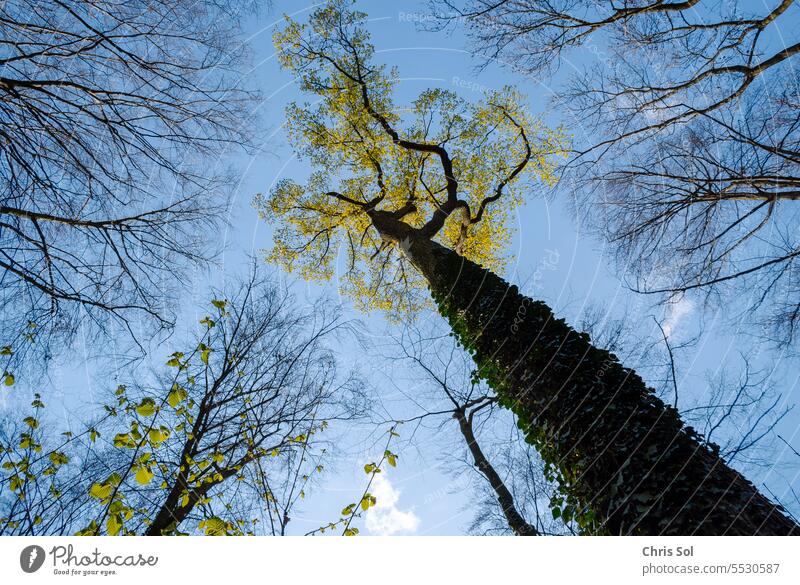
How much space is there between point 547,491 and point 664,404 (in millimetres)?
5589

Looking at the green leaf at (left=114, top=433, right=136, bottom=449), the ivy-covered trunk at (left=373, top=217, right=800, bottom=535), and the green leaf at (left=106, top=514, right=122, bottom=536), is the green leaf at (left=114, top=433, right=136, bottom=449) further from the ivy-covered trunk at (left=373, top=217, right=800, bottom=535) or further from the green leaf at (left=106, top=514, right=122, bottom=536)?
the ivy-covered trunk at (left=373, top=217, right=800, bottom=535)

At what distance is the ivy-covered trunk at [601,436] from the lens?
226cm

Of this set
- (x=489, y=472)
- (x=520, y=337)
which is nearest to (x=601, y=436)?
(x=520, y=337)

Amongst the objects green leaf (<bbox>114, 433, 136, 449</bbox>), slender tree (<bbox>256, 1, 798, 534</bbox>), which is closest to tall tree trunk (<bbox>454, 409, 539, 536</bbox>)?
slender tree (<bbox>256, 1, 798, 534</bbox>)

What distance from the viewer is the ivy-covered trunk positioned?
2.26 meters

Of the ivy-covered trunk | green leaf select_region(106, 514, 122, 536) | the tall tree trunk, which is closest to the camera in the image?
green leaf select_region(106, 514, 122, 536)

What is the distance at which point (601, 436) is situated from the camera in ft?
9.52

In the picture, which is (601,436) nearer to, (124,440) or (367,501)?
(367,501)

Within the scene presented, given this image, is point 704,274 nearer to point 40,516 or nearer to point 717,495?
point 717,495

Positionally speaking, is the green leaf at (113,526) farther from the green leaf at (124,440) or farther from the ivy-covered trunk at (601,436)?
the ivy-covered trunk at (601,436)

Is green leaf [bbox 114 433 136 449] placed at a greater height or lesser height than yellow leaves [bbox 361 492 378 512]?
greater

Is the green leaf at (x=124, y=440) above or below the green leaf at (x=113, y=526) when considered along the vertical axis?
above

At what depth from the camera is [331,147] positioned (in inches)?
425

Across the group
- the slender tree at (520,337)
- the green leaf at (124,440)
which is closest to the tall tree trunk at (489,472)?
the slender tree at (520,337)
